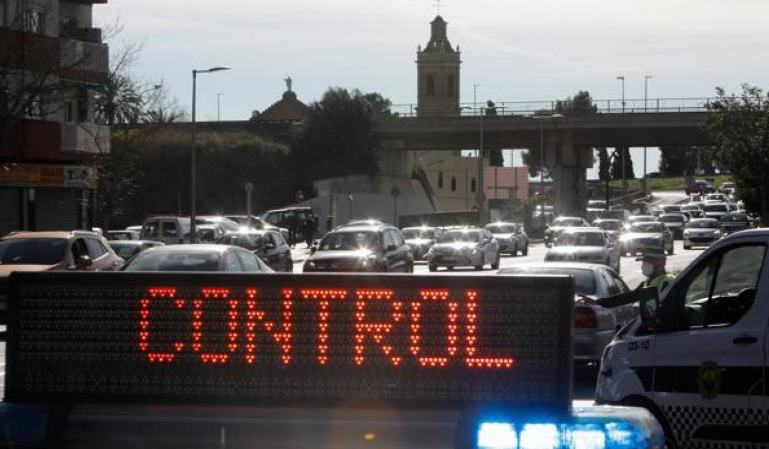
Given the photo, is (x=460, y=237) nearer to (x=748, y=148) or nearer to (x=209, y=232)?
(x=209, y=232)

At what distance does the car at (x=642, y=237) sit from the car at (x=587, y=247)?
15560 millimetres

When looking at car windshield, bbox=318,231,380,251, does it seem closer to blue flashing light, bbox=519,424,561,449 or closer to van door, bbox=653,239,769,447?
van door, bbox=653,239,769,447

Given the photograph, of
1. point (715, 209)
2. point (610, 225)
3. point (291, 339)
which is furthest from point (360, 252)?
point (715, 209)

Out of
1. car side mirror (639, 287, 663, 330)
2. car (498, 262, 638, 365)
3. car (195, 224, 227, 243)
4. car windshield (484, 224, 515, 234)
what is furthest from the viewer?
car windshield (484, 224, 515, 234)

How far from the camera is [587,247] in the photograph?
4047 cm

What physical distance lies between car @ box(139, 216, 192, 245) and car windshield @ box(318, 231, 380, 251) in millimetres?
16566

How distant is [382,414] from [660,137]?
8695 centimetres

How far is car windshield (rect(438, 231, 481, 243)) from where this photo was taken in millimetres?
50562

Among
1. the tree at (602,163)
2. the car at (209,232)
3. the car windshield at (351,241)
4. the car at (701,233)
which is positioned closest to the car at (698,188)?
the tree at (602,163)

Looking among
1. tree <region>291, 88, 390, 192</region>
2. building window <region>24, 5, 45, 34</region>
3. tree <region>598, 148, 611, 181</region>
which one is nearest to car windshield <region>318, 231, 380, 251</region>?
building window <region>24, 5, 45, 34</region>

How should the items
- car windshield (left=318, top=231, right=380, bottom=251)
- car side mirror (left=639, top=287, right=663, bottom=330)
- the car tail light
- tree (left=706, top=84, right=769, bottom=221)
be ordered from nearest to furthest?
car side mirror (left=639, top=287, right=663, bottom=330) → the car tail light → tree (left=706, top=84, right=769, bottom=221) → car windshield (left=318, top=231, right=380, bottom=251)

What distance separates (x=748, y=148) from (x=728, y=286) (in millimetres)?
22774

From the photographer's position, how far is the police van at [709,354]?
28.3ft

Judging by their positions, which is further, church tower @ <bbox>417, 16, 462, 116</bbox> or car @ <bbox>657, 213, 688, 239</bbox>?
church tower @ <bbox>417, 16, 462, 116</bbox>
